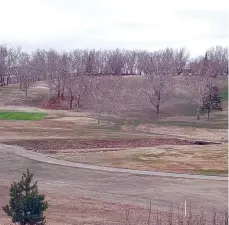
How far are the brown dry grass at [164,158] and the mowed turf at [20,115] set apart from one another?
32.0m

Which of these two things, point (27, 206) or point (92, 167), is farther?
point (92, 167)

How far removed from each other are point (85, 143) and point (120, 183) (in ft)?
58.9

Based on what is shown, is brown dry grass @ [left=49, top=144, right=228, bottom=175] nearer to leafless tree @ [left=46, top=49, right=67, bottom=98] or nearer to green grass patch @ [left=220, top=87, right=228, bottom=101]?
green grass patch @ [left=220, top=87, right=228, bottom=101]

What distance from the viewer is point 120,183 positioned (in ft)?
107

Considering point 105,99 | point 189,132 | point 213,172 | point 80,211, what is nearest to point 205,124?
point 189,132

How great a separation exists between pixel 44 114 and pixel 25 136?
92.9 ft

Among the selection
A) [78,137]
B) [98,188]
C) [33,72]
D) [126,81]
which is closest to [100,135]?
[78,137]

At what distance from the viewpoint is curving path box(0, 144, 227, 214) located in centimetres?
2873

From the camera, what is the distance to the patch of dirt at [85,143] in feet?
156

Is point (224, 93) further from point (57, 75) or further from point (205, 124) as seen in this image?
point (57, 75)

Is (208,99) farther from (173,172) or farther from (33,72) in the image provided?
(33,72)

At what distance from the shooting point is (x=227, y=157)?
144 ft

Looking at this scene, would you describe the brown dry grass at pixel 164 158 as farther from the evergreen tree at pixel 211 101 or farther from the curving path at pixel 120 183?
the evergreen tree at pixel 211 101

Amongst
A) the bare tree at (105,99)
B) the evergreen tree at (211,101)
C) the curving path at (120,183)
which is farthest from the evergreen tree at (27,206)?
the evergreen tree at (211,101)
